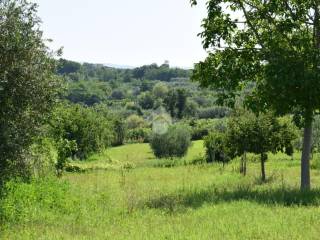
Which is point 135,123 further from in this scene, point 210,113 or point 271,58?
point 271,58

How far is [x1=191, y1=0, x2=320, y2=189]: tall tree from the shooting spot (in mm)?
16062

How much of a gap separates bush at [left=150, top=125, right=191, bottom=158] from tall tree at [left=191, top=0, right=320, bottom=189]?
43248 mm

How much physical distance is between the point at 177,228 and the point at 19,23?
622 centimetres

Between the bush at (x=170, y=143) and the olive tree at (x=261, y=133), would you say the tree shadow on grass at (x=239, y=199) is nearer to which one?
the olive tree at (x=261, y=133)

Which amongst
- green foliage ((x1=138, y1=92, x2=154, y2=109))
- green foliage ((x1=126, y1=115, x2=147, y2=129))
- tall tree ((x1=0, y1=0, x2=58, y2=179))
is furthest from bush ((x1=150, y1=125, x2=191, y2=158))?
green foliage ((x1=138, y1=92, x2=154, y2=109))

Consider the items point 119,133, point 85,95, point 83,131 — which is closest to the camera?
point 83,131

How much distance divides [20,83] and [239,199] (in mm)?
7481

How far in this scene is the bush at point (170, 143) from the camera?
62.6m

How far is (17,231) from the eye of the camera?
10.9 m

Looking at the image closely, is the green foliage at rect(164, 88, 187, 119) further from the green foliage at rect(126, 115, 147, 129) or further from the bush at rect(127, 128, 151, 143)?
the bush at rect(127, 128, 151, 143)

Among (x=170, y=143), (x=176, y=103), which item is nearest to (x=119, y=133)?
(x=170, y=143)

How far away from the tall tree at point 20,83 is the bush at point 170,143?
4992cm

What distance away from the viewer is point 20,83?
1185 cm

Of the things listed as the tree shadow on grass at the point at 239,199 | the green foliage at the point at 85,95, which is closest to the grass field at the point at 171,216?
the tree shadow on grass at the point at 239,199
